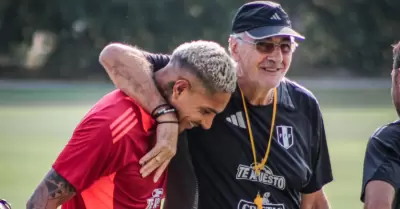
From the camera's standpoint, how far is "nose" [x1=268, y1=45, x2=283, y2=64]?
14.8ft

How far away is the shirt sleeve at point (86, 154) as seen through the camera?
3.65 m

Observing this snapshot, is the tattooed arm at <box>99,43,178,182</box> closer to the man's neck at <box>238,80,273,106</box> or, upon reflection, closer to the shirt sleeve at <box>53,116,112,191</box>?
the shirt sleeve at <box>53,116,112,191</box>

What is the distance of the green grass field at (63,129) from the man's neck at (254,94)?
6.81 m

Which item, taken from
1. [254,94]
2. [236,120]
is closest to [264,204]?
[236,120]

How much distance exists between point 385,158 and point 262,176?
95 centimetres

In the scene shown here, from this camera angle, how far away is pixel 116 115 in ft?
12.3

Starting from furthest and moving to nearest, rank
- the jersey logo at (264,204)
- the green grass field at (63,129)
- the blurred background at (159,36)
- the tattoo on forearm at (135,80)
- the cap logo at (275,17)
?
the blurred background at (159,36), the green grass field at (63,129), the cap logo at (275,17), the jersey logo at (264,204), the tattoo on forearm at (135,80)

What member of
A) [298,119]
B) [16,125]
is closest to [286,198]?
[298,119]

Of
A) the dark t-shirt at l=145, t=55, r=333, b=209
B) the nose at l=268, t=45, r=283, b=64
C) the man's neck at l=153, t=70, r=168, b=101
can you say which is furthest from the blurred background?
the man's neck at l=153, t=70, r=168, b=101

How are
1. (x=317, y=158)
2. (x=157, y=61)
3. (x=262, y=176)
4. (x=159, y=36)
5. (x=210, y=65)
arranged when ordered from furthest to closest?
(x=159, y=36) → (x=317, y=158) → (x=262, y=176) → (x=157, y=61) → (x=210, y=65)

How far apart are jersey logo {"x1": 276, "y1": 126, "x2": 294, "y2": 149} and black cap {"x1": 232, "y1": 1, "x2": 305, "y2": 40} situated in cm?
50

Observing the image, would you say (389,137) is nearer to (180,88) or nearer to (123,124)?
(180,88)

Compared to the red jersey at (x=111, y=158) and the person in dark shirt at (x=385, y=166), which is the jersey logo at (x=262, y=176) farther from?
the person in dark shirt at (x=385, y=166)

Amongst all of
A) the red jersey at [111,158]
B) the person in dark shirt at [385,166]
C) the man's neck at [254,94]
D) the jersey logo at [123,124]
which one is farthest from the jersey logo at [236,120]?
the person in dark shirt at [385,166]
